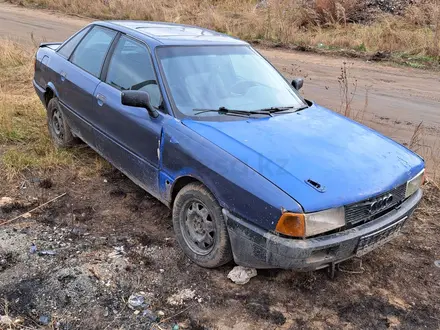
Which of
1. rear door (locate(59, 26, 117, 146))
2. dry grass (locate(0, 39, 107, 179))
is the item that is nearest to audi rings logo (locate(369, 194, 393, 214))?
rear door (locate(59, 26, 117, 146))

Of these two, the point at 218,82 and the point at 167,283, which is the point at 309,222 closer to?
the point at 167,283

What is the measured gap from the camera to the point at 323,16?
1483cm

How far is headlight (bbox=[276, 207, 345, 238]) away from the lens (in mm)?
2662

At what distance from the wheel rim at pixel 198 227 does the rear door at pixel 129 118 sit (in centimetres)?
45

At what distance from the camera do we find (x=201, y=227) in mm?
3340

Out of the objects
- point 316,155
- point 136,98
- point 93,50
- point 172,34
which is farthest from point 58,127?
point 316,155

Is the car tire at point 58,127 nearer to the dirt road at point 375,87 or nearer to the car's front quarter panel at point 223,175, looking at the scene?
the car's front quarter panel at point 223,175

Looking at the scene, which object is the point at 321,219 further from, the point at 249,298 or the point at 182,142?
the point at 182,142

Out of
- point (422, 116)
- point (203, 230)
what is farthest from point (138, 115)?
point (422, 116)

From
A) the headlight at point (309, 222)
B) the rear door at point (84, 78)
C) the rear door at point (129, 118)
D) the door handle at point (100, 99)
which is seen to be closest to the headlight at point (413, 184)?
the headlight at point (309, 222)

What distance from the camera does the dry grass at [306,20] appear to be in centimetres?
1248

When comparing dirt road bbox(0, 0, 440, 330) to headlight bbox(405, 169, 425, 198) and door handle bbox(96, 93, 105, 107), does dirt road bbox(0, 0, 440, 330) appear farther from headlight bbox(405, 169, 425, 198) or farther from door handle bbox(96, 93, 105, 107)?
door handle bbox(96, 93, 105, 107)

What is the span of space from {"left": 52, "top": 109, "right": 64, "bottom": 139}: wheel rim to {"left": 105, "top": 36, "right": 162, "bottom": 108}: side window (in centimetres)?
129

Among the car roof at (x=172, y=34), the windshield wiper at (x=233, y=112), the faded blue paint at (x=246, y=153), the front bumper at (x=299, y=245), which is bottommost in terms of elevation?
the front bumper at (x=299, y=245)
